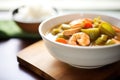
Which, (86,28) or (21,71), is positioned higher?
(86,28)

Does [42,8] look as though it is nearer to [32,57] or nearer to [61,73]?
[32,57]

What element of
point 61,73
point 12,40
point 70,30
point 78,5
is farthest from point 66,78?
point 78,5

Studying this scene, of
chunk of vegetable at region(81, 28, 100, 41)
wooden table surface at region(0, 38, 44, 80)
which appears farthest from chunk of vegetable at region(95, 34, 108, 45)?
wooden table surface at region(0, 38, 44, 80)

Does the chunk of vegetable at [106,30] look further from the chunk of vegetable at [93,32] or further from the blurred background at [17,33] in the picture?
the blurred background at [17,33]

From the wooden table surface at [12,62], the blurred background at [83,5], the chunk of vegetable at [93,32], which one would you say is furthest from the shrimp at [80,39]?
the blurred background at [83,5]

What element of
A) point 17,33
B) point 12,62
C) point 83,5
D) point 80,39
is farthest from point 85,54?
point 83,5

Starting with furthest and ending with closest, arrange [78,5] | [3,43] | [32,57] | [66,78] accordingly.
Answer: [78,5] < [3,43] < [32,57] < [66,78]
